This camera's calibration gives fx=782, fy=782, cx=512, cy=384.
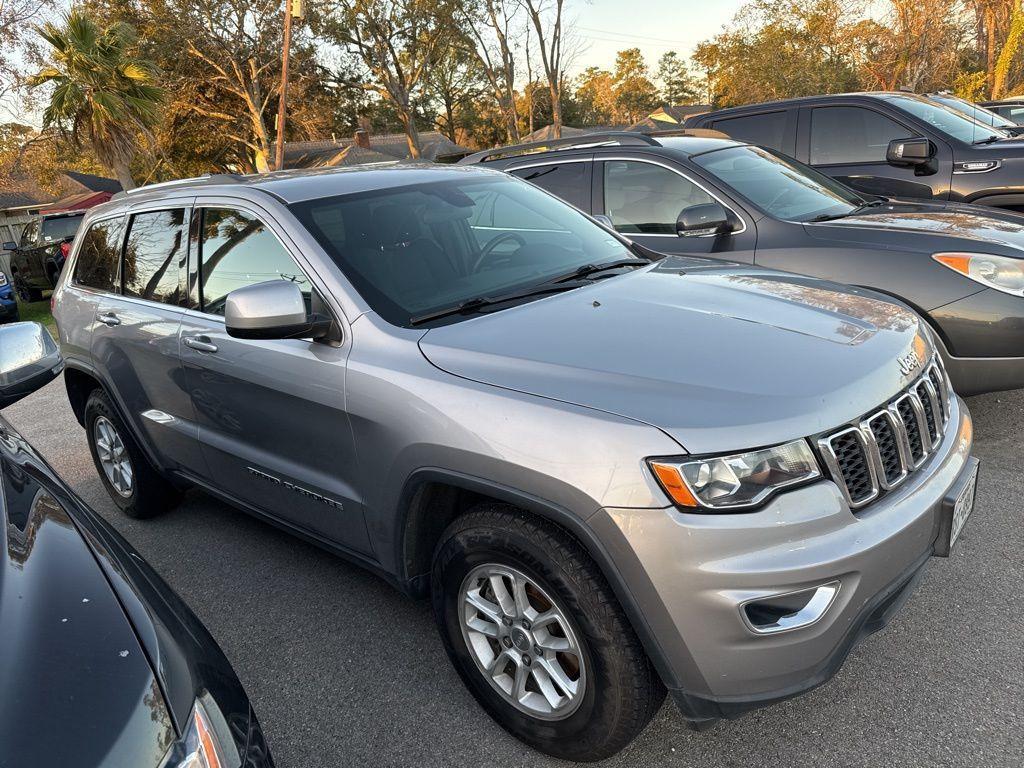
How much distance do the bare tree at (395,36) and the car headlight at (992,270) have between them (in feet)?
105

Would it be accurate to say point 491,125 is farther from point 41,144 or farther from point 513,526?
point 513,526

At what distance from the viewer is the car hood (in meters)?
1.95

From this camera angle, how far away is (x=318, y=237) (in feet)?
9.41

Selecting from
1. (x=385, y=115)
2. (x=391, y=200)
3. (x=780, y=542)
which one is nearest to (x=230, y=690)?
(x=780, y=542)

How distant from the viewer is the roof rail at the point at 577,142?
5.36m

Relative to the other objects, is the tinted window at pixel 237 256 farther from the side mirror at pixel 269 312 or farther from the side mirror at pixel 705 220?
the side mirror at pixel 705 220

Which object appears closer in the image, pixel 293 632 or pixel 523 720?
pixel 523 720

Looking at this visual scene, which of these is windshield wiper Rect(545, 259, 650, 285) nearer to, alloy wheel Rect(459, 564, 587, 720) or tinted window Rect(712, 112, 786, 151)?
alloy wheel Rect(459, 564, 587, 720)

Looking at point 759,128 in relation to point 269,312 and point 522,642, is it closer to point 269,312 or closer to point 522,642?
point 269,312

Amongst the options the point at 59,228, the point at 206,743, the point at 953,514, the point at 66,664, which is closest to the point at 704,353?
the point at 953,514

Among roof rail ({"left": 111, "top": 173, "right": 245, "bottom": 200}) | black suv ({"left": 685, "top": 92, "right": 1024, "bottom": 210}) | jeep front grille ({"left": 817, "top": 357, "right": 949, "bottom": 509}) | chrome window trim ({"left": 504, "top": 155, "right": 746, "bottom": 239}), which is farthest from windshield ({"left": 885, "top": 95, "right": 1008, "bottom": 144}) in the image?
roof rail ({"left": 111, "top": 173, "right": 245, "bottom": 200})

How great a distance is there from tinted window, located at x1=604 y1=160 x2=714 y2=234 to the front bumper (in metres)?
3.33

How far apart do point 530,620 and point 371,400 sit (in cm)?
84

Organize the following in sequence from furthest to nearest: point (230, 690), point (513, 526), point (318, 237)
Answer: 1. point (318, 237)
2. point (513, 526)
3. point (230, 690)
